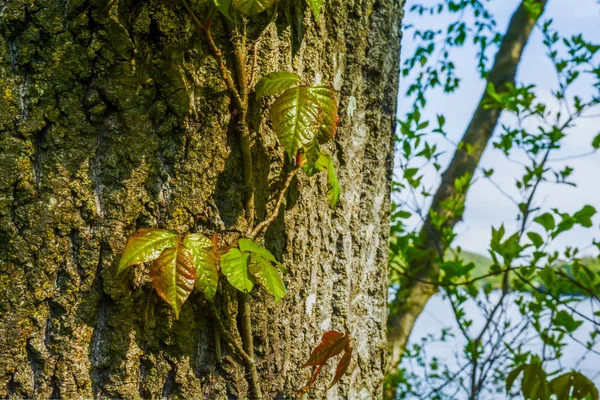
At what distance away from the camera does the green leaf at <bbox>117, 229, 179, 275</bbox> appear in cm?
84

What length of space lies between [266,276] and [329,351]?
284mm

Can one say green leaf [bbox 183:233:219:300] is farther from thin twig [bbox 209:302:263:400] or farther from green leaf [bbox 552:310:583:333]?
green leaf [bbox 552:310:583:333]

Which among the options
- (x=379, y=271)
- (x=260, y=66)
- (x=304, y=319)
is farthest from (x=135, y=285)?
(x=379, y=271)

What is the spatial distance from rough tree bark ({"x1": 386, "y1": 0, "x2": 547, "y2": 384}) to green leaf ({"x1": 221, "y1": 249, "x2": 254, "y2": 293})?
97.4 inches

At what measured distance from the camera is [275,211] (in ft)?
3.43

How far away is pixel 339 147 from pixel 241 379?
545 mm

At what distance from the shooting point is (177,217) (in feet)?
3.12

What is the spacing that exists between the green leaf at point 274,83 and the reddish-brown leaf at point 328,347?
0.52m

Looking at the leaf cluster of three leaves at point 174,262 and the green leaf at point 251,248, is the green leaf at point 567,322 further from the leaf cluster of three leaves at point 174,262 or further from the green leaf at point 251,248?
the leaf cluster of three leaves at point 174,262

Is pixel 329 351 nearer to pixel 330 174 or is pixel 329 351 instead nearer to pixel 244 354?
pixel 244 354

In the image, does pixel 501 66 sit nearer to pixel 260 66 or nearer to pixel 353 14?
pixel 353 14

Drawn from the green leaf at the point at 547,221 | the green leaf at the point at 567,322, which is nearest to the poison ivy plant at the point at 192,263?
the green leaf at the point at 547,221

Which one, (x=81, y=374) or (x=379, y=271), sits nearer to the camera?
(x=81, y=374)

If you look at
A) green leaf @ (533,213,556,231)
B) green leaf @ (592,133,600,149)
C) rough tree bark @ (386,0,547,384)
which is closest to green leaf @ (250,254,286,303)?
green leaf @ (533,213,556,231)
